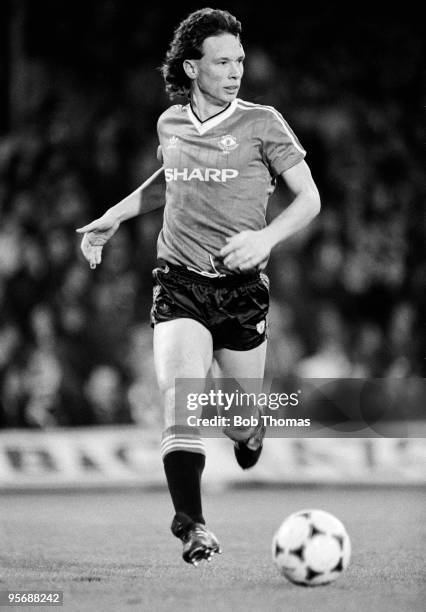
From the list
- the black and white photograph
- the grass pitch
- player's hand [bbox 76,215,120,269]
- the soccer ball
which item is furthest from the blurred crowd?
the soccer ball

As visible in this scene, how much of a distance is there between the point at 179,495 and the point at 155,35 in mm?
9984

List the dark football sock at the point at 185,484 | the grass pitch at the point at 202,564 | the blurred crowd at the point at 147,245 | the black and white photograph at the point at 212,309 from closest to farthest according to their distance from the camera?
the grass pitch at the point at 202,564, the dark football sock at the point at 185,484, the black and white photograph at the point at 212,309, the blurred crowd at the point at 147,245

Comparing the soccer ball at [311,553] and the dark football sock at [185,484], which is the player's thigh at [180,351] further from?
the soccer ball at [311,553]

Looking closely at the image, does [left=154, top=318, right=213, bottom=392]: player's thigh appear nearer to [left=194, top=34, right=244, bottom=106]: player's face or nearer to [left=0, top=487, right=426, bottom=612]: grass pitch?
[left=0, top=487, right=426, bottom=612]: grass pitch

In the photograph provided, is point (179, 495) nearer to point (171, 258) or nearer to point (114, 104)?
point (171, 258)

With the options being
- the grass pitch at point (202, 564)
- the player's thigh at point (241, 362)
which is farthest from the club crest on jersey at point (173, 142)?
the grass pitch at point (202, 564)

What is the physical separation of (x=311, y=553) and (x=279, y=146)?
5.71 feet

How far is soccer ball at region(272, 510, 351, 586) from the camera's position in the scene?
13.7 ft

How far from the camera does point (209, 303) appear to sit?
477 centimetres

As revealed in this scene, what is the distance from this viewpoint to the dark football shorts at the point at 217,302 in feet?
15.6

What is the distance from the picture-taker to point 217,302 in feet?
15.7

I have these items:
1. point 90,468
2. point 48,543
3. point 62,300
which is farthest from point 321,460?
point 48,543

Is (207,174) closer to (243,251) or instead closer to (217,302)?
(217,302)

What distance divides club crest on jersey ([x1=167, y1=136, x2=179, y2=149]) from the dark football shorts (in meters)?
0.54
